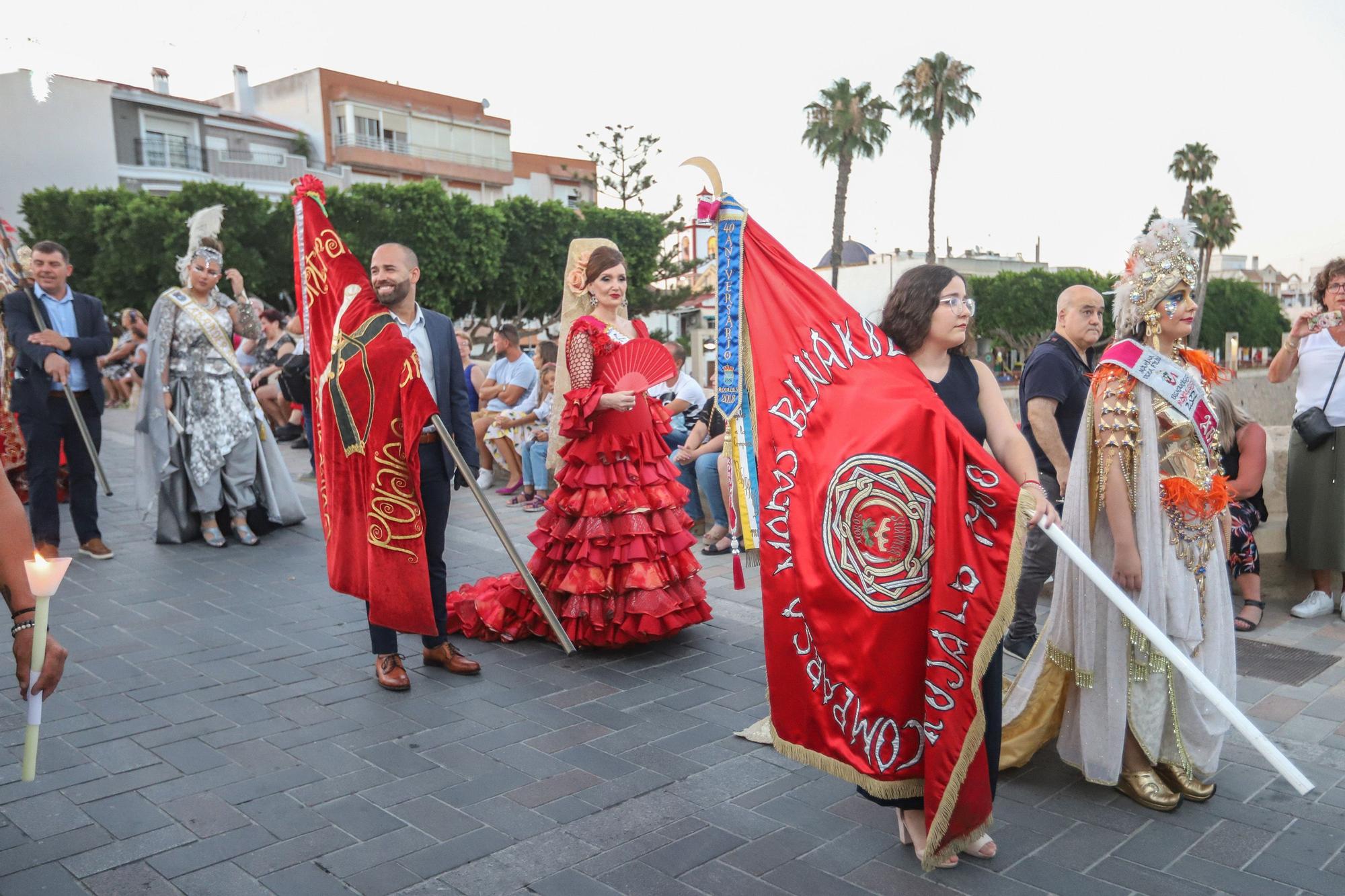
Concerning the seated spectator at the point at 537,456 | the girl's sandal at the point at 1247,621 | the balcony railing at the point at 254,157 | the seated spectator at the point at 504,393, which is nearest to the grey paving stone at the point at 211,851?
the girl's sandal at the point at 1247,621

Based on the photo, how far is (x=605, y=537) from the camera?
515 centimetres

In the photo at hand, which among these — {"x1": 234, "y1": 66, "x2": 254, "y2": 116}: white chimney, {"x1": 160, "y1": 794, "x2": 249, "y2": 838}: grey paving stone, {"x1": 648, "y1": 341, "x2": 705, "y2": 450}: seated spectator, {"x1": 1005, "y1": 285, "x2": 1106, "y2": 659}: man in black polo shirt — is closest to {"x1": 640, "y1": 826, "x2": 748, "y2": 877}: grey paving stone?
{"x1": 160, "y1": 794, "x2": 249, "y2": 838}: grey paving stone

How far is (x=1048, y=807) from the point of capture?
3443mm

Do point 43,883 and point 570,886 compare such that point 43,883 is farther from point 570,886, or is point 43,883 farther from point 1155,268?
point 1155,268

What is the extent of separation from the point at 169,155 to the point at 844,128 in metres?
31.2

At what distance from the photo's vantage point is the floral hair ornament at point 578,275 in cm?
550

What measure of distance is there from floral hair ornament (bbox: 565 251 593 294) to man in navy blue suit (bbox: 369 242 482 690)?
2.93 feet

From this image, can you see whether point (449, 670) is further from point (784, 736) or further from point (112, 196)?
point (112, 196)

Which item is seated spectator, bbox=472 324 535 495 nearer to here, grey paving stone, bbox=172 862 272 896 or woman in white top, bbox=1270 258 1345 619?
woman in white top, bbox=1270 258 1345 619

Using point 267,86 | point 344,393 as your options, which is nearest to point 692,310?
point 267,86

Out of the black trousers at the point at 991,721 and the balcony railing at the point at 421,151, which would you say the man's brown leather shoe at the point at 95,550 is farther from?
the balcony railing at the point at 421,151

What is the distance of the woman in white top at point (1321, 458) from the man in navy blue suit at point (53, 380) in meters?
7.98

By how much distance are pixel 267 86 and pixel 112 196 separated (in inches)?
1196

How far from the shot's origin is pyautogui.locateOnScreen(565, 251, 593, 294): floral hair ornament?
5.50 metres
